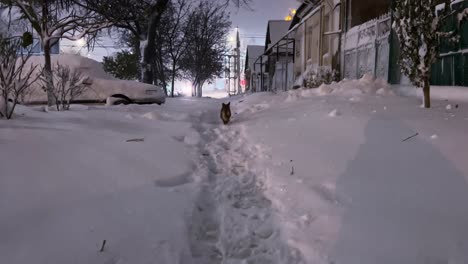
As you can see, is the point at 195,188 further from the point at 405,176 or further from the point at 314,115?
the point at 314,115

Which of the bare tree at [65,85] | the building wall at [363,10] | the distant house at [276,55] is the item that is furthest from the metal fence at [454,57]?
the distant house at [276,55]

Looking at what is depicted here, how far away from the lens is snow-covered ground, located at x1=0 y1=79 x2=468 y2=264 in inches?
91.8

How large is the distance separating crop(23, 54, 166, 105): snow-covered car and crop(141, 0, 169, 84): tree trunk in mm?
5618

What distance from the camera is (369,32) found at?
11086 millimetres

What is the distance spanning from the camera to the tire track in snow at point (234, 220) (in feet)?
8.02

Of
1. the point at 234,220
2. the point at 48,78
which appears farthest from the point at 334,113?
the point at 48,78

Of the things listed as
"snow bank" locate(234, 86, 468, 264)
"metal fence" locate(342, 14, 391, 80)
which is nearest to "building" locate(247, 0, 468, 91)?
"metal fence" locate(342, 14, 391, 80)

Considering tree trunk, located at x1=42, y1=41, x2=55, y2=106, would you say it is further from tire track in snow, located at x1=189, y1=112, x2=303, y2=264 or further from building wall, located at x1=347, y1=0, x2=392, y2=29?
building wall, located at x1=347, y1=0, x2=392, y2=29

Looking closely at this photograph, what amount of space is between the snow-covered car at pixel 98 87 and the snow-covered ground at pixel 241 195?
4.95m

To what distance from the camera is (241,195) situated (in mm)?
3438

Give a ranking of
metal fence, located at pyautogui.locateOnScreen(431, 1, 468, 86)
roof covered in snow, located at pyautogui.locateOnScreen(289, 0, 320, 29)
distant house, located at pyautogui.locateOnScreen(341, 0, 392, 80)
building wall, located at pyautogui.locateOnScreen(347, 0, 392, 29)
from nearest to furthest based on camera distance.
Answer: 1. metal fence, located at pyautogui.locateOnScreen(431, 1, 468, 86)
2. distant house, located at pyautogui.locateOnScreen(341, 0, 392, 80)
3. building wall, located at pyautogui.locateOnScreen(347, 0, 392, 29)
4. roof covered in snow, located at pyautogui.locateOnScreen(289, 0, 320, 29)

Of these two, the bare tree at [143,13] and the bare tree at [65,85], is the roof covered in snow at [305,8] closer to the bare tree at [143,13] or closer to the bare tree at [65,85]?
the bare tree at [143,13]

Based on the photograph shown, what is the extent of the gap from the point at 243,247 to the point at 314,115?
12.9ft

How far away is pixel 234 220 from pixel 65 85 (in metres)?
7.59
